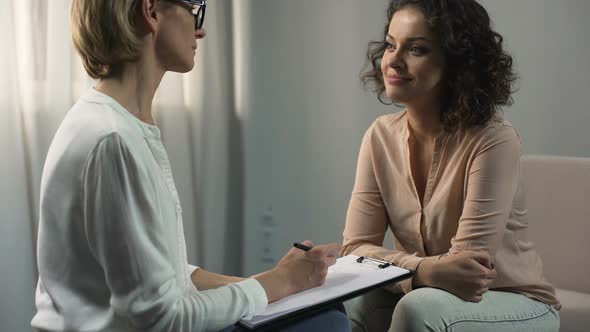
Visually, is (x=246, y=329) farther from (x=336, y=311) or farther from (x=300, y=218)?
(x=300, y=218)

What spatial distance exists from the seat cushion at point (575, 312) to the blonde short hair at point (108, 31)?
1.19 meters

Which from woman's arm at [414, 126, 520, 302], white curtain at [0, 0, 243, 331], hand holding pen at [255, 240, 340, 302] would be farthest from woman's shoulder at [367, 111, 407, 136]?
white curtain at [0, 0, 243, 331]

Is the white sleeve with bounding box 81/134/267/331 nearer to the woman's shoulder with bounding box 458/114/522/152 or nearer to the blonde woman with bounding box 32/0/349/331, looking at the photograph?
the blonde woman with bounding box 32/0/349/331

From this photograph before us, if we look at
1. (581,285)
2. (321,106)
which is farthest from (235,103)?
(581,285)

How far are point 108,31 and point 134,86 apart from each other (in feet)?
0.31

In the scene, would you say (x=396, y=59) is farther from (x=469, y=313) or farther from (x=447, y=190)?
(x=469, y=313)

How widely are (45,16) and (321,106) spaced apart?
3.56 ft

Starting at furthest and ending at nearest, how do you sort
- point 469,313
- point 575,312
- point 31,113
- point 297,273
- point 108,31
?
point 31,113 → point 575,312 → point 469,313 → point 297,273 → point 108,31

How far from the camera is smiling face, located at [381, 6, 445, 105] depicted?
57.3 inches

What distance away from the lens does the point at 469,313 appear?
123 cm

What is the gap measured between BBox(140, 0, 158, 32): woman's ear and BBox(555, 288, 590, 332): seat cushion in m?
1.18

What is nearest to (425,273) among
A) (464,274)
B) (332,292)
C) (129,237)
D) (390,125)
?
(464,274)

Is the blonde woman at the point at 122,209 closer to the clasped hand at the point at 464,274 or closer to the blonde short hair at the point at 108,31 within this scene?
the blonde short hair at the point at 108,31

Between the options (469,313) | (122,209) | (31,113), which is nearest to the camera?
(122,209)
